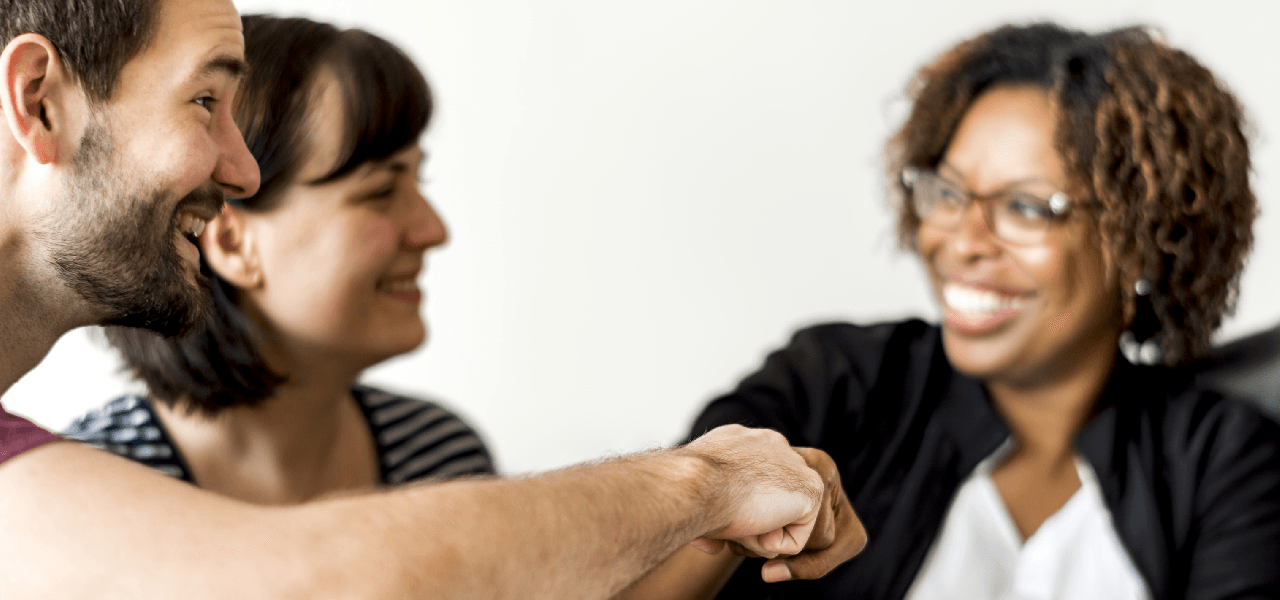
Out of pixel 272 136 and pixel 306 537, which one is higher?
pixel 272 136

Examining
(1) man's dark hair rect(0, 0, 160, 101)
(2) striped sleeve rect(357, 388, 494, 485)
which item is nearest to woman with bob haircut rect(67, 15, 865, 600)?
(2) striped sleeve rect(357, 388, 494, 485)

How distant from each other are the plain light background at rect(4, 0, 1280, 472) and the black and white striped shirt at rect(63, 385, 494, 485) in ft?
2.49

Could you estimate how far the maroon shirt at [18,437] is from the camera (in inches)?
31.7

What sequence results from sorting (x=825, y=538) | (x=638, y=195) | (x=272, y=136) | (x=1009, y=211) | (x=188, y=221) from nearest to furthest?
(x=188, y=221) → (x=825, y=538) → (x=272, y=136) → (x=1009, y=211) → (x=638, y=195)

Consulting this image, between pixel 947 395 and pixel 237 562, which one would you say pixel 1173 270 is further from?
pixel 237 562

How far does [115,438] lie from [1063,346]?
1.49 meters

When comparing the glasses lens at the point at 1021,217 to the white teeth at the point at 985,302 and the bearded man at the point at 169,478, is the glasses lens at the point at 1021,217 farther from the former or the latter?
the bearded man at the point at 169,478

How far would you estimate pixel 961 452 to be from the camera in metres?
1.59

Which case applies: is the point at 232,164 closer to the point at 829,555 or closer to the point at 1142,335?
the point at 829,555

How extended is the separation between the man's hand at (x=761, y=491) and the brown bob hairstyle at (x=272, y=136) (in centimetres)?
75

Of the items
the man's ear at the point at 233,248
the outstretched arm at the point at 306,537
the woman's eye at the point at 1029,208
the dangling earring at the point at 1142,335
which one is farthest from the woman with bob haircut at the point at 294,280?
the dangling earring at the point at 1142,335

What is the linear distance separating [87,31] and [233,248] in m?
0.63

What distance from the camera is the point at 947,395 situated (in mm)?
1642

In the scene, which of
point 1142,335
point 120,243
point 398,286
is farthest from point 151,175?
point 1142,335
